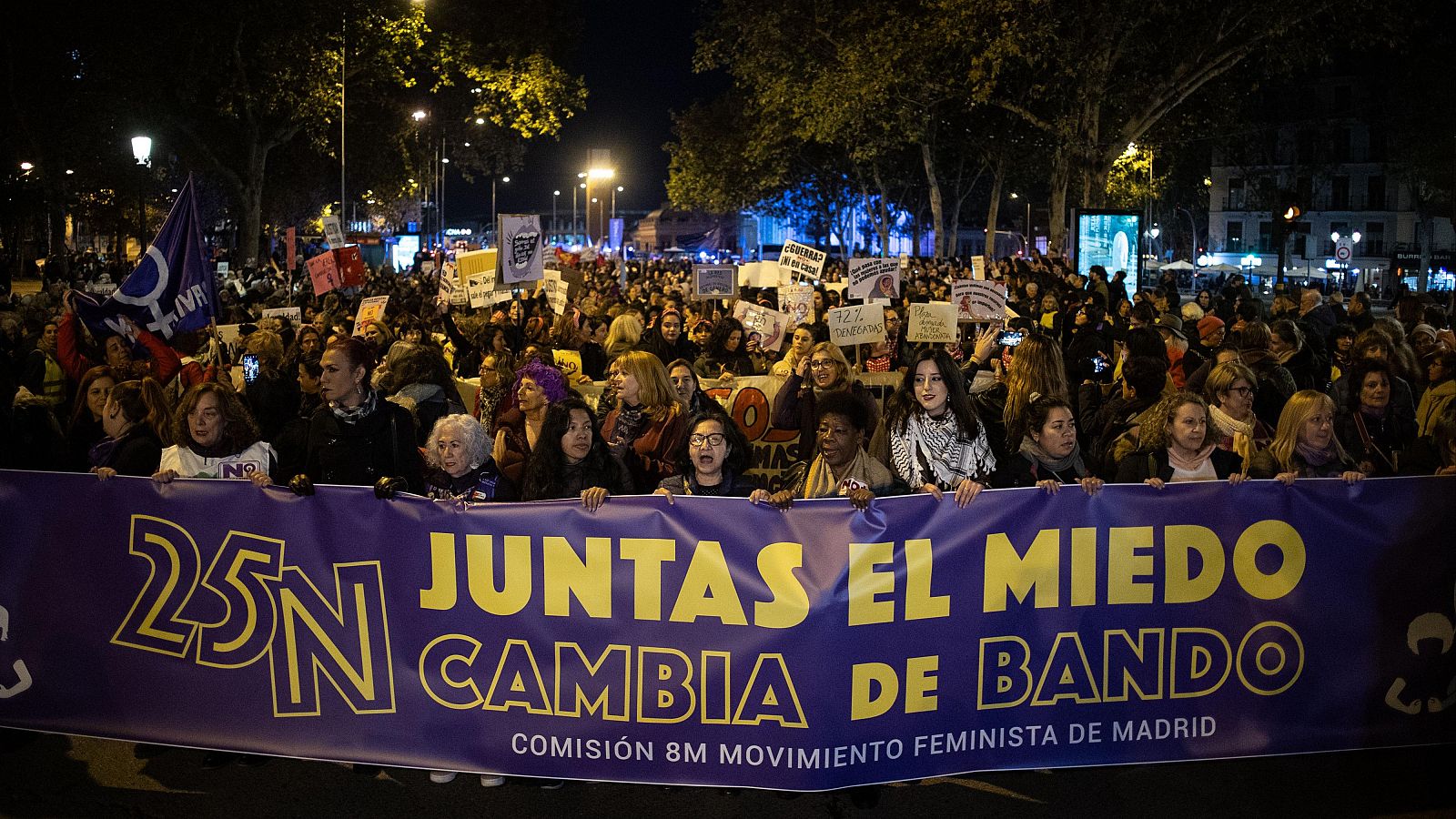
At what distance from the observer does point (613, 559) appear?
16.8 ft

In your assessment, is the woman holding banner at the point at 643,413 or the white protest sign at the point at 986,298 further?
the white protest sign at the point at 986,298

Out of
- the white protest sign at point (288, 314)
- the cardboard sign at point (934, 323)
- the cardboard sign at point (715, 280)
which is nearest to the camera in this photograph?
the cardboard sign at point (934, 323)

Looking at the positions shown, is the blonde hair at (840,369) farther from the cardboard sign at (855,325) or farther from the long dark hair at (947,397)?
the cardboard sign at (855,325)

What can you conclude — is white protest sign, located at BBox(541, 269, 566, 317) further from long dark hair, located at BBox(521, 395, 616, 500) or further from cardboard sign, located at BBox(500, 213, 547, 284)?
long dark hair, located at BBox(521, 395, 616, 500)

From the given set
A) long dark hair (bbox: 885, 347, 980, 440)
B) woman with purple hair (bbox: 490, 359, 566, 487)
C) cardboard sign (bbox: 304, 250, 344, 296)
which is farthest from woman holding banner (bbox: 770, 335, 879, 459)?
cardboard sign (bbox: 304, 250, 344, 296)

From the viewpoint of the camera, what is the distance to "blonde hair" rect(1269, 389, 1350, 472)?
611 centimetres

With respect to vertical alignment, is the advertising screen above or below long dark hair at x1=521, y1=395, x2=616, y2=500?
above

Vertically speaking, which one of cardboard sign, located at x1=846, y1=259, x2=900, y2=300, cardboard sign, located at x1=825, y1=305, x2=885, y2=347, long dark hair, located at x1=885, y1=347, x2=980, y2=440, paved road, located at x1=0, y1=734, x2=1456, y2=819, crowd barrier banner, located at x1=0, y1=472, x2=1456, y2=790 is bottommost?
paved road, located at x1=0, y1=734, x2=1456, y2=819

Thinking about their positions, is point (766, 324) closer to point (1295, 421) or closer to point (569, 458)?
point (569, 458)

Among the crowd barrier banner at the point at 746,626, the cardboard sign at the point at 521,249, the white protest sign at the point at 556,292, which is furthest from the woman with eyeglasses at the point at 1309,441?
the white protest sign at the point at 556,292

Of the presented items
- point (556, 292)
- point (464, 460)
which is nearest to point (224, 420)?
point (464, 460)

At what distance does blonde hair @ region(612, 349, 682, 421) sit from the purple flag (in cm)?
312

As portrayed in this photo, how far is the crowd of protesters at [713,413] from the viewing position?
5926mm

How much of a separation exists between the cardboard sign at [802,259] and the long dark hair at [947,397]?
448 inches
